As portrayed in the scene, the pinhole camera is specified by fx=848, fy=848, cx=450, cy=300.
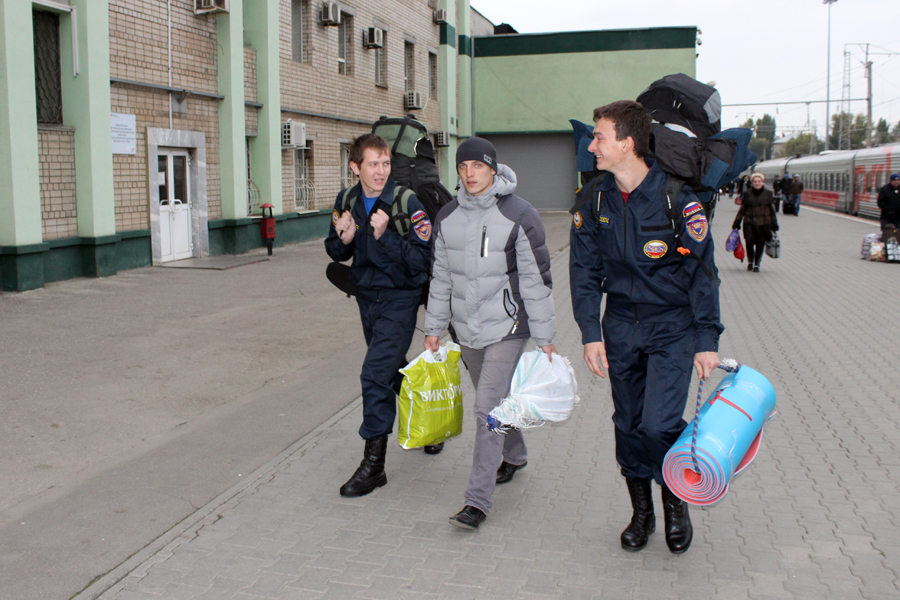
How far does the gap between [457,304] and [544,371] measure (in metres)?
0.61

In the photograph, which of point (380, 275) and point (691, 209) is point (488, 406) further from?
point (691, 209)

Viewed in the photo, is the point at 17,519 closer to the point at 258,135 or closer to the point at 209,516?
the point at 209,516

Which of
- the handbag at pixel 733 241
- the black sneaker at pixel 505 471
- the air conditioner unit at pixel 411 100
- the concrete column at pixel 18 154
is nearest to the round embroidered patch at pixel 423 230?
the black sneaker at pixel 505 471

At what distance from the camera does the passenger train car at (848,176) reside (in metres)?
30.5

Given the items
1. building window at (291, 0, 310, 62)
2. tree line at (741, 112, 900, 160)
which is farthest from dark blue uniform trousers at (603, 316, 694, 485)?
tree line at (741, 112, 900, 160)

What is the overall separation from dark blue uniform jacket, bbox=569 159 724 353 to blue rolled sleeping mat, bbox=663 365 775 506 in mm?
236

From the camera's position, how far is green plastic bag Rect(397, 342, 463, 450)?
4.54 meters

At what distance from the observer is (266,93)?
17.9m

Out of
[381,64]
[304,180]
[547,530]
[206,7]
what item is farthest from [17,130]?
[381,64]

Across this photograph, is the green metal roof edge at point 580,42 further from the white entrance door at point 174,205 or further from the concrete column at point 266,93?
the white entrance door at point 174,205

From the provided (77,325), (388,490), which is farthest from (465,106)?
(388,490)

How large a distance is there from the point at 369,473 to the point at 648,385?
66.7 inches

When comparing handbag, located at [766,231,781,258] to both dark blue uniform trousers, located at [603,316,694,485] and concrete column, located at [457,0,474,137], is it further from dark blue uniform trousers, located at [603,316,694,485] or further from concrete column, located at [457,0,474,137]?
concrete column, located at [457,0,474,137]

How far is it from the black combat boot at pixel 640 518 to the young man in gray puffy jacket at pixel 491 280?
684 millimetres
